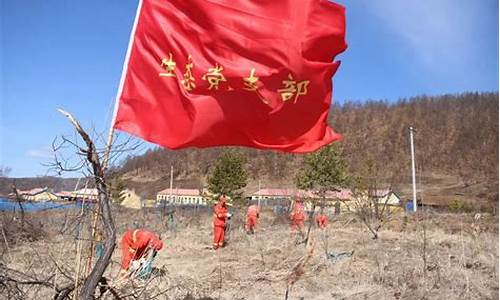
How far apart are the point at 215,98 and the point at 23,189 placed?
4.26m

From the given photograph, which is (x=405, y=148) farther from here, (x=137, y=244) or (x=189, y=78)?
(x=189, y=78)

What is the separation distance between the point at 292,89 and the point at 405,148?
9927 cm

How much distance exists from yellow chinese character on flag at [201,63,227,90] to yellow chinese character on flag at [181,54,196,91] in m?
0.11

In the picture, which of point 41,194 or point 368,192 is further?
point 368,192

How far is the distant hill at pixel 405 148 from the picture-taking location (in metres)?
87.7

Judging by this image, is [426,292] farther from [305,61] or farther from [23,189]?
[23,189]

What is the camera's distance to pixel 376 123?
112000 mm

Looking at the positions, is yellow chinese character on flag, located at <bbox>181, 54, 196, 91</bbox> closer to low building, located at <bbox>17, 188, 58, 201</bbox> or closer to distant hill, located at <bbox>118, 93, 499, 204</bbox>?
low building, located at <bbox>17, 188, 58, 201</bbox>

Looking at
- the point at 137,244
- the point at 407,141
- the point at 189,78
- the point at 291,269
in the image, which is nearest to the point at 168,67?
the point at 189,78

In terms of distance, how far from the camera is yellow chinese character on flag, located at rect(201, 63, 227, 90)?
4277 mm

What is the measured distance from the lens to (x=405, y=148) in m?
99.3

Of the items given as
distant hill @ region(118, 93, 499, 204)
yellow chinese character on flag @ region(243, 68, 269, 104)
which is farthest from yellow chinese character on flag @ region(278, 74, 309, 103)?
distant hill @ region(118, 93, 499, 204)

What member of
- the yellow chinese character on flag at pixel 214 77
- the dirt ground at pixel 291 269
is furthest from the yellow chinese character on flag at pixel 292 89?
the dirt ground at pixel 291 269

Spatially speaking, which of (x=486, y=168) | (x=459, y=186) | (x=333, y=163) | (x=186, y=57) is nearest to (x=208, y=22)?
(x=186, y=57)
